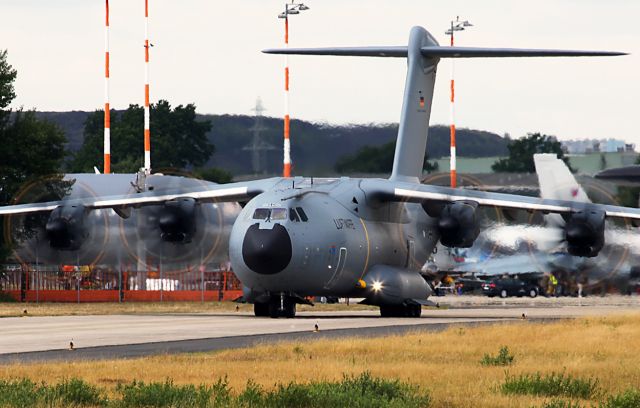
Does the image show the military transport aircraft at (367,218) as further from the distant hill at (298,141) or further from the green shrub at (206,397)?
the green shrub at (206,397)

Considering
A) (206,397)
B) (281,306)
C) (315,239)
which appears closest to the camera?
(206,397)

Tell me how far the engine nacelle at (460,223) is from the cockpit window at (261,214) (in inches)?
249

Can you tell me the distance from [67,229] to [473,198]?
551 inches

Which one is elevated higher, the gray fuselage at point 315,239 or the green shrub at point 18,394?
the gray fuselage at point 315,239

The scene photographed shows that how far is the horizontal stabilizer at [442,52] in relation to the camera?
42.8 m

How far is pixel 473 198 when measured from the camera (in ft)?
139

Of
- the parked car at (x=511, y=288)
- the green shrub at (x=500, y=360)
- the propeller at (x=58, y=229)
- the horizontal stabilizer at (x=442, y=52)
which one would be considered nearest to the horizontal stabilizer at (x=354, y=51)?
the horizontal stabilizer at (x=442, y=52)

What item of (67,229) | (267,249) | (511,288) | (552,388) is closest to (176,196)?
(67,229)

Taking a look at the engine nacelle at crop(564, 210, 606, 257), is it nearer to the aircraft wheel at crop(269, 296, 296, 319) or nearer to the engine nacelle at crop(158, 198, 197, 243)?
the aircraft wheel at crop(269, 296, 296, 319)

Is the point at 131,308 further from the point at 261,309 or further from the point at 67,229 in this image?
the point at 261,309

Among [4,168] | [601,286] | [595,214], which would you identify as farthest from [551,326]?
[4,168]

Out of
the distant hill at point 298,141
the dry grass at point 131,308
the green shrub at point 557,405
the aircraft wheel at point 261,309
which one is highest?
the distant hill at point 298,141

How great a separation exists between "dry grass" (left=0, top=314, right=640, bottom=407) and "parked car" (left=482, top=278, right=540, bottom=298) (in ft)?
165

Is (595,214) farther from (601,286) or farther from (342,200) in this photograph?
(601,286)
